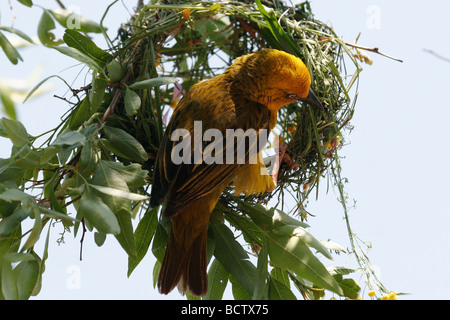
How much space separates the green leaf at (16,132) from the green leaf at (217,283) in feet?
2.30

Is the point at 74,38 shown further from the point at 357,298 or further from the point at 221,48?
the point at 357,298

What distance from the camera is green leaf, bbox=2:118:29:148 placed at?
4.36 feet

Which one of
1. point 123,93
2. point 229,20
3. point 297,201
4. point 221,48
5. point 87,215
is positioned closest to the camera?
point 87,215

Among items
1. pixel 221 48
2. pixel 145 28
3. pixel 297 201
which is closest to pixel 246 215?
pixel 297 201

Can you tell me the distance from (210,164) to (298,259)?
376mm

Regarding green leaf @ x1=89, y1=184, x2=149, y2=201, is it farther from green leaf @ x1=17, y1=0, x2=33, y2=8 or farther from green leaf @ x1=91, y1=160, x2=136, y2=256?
green leaf @ x1=17, y1=0, x2=33, y2=8

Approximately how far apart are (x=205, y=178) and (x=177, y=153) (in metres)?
0.11

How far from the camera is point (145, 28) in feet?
5.78

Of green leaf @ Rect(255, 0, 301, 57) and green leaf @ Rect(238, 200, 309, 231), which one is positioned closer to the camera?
green leaf @ Rect(238, 200, 309, 231)

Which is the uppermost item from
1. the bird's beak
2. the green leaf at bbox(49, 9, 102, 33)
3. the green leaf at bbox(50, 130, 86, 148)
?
the green leaf at bbox(49, 9, 102, 33)

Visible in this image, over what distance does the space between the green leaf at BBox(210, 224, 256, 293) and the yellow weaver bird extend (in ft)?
0.16

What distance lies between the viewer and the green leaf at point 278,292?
5.03 feet

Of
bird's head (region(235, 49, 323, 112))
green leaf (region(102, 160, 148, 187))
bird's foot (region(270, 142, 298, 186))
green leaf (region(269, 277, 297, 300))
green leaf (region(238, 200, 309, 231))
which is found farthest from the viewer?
bird's foot (region(270, 142, 298, 186))

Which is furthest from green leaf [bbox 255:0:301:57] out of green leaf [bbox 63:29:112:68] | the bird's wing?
green leaf [bbox 63:29:112:68]
